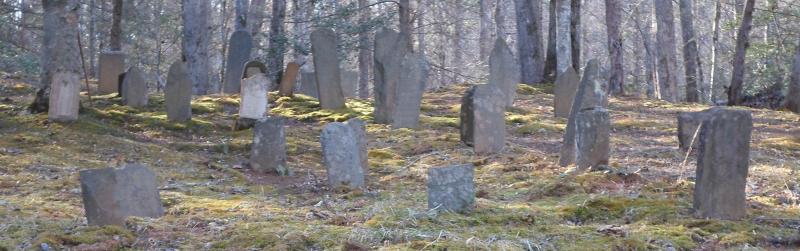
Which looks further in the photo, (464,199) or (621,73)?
(621,73)

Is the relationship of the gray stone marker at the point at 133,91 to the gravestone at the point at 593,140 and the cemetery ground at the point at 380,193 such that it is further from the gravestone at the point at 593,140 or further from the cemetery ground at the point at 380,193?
the gravestone at the point at 593,140

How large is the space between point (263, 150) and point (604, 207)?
4.15 metres

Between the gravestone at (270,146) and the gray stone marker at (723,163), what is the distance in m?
4.75

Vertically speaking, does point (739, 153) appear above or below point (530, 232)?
above

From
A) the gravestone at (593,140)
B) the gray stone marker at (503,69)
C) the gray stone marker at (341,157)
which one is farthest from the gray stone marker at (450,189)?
the gray stone marker at (503,69)

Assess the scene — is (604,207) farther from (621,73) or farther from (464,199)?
(621,73)

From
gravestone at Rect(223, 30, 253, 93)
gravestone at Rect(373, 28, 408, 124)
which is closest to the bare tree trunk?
gravestone at Rect(373, 28, 408, 124)

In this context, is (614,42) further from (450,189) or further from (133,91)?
(450,189)

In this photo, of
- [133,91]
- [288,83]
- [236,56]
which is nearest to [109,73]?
[133,91]


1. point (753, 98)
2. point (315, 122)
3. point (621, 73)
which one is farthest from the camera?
point (621, 73)

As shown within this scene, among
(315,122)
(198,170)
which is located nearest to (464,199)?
(198,170)

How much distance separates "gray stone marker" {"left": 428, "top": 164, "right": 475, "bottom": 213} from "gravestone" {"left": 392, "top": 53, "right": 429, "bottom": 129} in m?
6.67

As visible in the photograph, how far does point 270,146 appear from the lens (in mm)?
9938

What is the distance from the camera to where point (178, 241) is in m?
6.16
